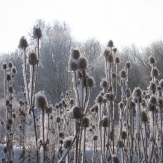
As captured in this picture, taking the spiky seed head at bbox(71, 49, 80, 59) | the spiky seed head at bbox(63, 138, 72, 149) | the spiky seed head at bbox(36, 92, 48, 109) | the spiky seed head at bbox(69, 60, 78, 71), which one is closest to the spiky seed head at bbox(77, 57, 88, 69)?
the spiky seed head at bbox(69, 60, 78, 71)

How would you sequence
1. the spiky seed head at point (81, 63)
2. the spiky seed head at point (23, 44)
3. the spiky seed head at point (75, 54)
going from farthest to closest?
1. the spiky seed head at point (23, 44)
2. the spiky seed head at point (75, 54)
3. the spiky seed head at point (81, 63)

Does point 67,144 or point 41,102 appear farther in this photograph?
point 67,144

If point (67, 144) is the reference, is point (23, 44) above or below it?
above

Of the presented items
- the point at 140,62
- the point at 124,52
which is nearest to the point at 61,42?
the point at 124,52

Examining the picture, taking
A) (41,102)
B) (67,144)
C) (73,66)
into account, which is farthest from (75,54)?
(67,144)

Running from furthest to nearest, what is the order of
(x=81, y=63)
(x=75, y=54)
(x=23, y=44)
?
(x=23, y=44), (x=75, y=54), (x=81, y=63)

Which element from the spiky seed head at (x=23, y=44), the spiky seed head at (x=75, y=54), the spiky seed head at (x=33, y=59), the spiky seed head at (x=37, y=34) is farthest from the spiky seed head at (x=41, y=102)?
the spiky seed head at (x=37, y=34)

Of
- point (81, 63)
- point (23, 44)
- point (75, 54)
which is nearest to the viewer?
point (81, 63)

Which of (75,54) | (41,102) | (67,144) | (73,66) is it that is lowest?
(67,144)

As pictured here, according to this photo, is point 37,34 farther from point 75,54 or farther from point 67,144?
point 67,144

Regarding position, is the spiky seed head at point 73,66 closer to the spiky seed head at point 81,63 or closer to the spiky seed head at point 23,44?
the spiky seed head at point 81,63

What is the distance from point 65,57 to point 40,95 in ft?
94.1

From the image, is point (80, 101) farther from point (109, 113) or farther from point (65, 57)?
point (65, 57)

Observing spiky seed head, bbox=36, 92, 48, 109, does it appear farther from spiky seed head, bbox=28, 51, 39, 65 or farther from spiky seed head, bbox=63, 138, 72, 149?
spiky seed head, bbox=63, 138, 72, 149
